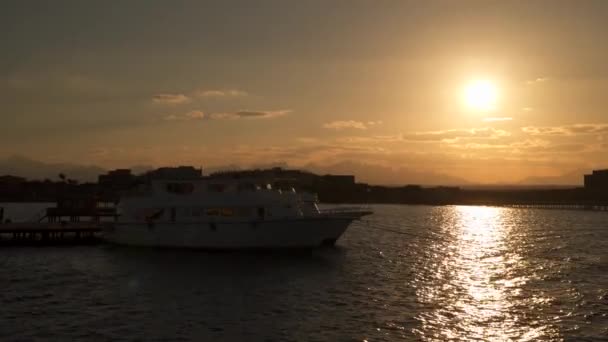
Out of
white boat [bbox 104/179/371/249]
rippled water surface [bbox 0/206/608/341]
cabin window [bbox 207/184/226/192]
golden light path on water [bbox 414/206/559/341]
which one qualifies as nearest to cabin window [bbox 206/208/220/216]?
white boat [bbox 104/179/371/249]

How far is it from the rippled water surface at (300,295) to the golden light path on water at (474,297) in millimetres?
76

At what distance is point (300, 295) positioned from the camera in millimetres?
30094

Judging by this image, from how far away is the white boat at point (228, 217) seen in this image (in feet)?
148

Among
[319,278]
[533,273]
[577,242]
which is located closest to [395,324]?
[319,278]

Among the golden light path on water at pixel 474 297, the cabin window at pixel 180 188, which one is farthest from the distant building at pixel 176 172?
the golden light path on water at pixel 474 297

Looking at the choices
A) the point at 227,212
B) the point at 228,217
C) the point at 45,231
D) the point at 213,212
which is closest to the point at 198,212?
the point at 213,212

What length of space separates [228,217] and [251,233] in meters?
2.35

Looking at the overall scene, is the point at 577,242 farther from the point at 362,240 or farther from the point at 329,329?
the point at 329,329

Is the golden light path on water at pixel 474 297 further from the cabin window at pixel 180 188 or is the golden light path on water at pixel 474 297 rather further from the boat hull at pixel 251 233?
the cabin window at pixel 180 188

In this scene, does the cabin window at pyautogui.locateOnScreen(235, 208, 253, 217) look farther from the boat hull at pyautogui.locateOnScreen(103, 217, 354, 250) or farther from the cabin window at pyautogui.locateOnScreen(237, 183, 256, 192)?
the cabin window at pyautogui.locateOnScreen(237, 183, 256, 192)

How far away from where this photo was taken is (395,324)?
944 inches

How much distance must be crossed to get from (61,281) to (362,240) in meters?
33.6

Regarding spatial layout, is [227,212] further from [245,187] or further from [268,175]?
[268,175]

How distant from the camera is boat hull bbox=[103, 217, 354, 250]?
44938mm
